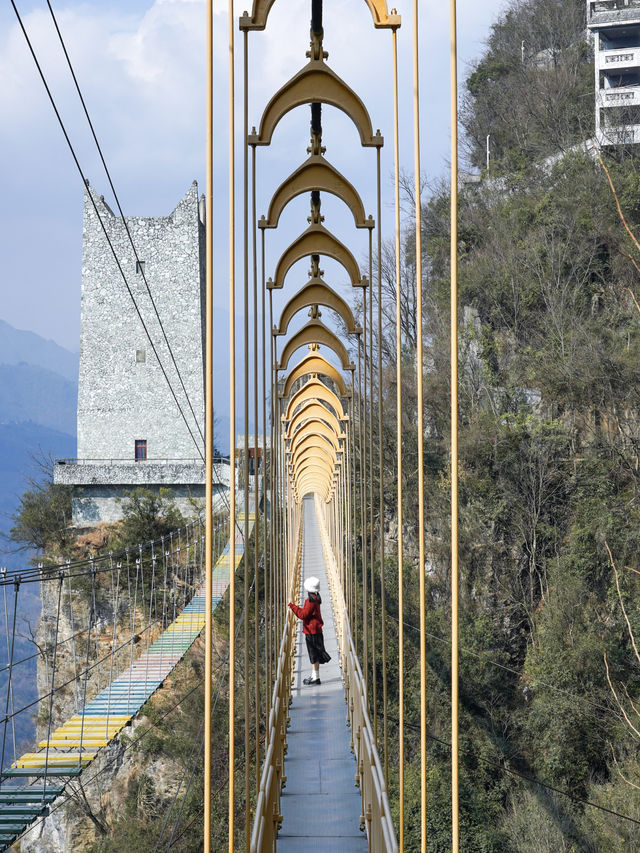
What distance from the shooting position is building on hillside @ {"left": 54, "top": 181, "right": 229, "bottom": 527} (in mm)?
32844

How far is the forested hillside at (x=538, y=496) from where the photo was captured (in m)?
16.2

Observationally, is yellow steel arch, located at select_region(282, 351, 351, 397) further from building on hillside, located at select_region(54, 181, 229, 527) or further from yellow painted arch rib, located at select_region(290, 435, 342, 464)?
building on hillside, located at select_region(54, 181, 229, 527)

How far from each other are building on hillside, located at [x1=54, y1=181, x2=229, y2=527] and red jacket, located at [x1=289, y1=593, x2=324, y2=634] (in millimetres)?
23728

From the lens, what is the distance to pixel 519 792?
16.2 m

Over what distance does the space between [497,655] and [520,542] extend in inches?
121

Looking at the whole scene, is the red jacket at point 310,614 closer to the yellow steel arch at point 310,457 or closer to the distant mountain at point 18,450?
the yellow steel arch at point 310,457

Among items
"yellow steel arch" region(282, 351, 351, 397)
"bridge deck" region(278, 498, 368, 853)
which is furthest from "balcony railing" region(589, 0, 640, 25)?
"bridge deck" region(278, 498, 368, 853)

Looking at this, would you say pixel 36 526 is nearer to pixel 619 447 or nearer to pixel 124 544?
pixel 124 544

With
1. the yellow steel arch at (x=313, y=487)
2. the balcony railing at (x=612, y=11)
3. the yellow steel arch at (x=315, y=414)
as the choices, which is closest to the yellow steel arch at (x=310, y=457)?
the yellow steel arch at (x=313, y=487)

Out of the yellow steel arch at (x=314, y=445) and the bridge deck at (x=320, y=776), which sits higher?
the yellow steel arch at (x=314, y=445)

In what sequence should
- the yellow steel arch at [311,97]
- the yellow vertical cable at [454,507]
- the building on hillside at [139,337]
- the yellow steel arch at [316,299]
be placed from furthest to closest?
the building on hillside at [139,337] → the yellow steel arch at [316,299] → the yellow steel arch at [311,97] → the yellow vertical cable at [454,507]

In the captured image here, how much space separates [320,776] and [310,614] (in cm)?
181

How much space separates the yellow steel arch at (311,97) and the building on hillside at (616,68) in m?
22.5

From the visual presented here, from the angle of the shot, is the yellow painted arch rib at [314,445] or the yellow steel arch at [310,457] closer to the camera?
the yellow painted arch rib at [314,445]
